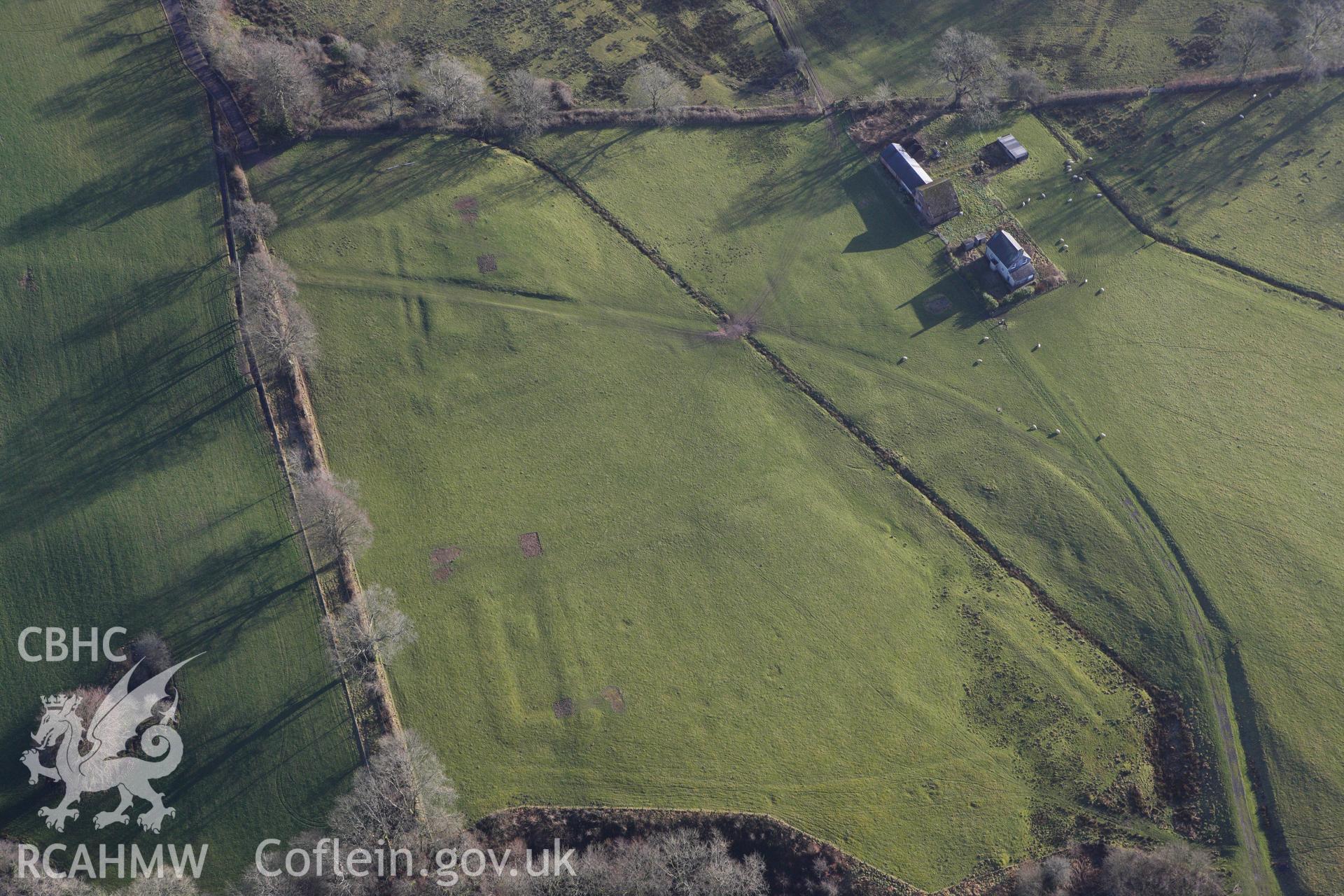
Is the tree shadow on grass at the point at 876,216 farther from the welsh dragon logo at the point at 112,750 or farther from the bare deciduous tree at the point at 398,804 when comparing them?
the welsh dragon logo at the point at 112,750

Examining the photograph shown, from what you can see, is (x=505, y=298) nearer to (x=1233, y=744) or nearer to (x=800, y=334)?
(x=800, y=334)

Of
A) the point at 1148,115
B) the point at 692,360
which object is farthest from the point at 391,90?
the point at 1148,115

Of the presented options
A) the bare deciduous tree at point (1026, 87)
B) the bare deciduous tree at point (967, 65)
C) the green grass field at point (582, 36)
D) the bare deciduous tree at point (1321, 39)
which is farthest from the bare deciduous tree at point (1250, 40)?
the green grass field at point (582, 36)

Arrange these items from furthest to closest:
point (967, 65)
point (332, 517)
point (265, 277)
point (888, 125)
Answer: point (967, 65), point (888, 125), point (265, 277), point (332, 517)

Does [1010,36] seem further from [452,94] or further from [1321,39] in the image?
[452,94]

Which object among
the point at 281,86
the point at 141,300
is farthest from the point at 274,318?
the point at 281,86

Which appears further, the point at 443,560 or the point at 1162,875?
the point at 443,560
